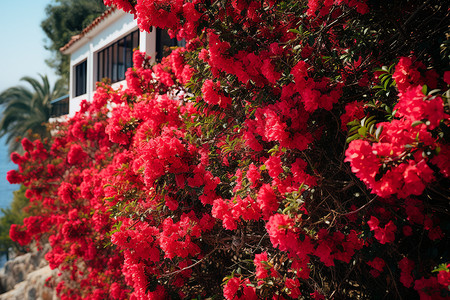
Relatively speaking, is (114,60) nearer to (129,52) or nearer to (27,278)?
(129,52)

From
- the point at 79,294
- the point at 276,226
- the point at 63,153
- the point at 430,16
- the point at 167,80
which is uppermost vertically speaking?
the point at 63,153

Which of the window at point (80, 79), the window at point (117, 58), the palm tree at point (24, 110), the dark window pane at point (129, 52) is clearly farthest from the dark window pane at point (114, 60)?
the palm tree at point (24, 110)

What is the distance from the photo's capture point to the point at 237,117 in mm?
3576

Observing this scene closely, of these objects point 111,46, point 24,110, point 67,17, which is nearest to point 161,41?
point 111,46

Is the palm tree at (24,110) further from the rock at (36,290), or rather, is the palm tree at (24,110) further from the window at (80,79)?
the rock at (36,290)

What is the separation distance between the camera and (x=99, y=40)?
12.8m

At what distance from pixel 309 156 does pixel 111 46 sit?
1104 centimetres

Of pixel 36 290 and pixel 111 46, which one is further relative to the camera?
pixel 111 46

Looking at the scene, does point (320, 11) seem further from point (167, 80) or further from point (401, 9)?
point (167, 80)

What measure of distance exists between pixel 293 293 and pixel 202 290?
180 cm

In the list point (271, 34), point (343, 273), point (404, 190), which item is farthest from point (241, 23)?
point (343, 273)

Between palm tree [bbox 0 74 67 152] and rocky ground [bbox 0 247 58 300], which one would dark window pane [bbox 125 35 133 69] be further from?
palm tree [bbox 0 74 67 152]

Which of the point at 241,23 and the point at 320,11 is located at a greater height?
the point at 241,23

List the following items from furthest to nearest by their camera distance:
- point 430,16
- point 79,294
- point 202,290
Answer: point 79,294, point 202,290, point 430,16
